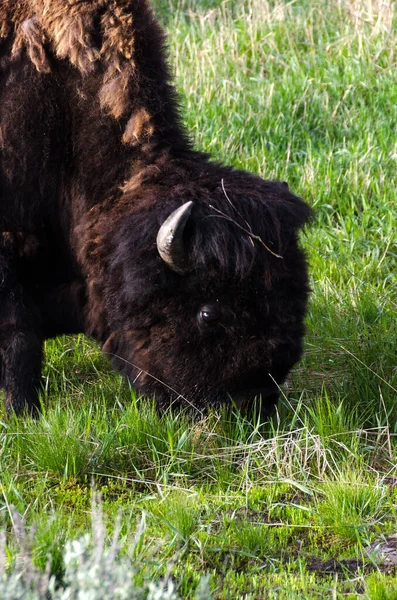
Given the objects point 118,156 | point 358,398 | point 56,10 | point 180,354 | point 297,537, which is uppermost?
point 56,10

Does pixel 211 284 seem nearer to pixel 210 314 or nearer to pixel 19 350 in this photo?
pixel 210 314

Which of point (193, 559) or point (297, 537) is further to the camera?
point (297, 537)

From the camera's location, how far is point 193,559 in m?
3.77

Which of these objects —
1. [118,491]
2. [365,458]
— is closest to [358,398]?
[365,458]

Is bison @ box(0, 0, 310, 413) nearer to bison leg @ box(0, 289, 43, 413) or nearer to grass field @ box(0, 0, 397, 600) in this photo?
bison leg @ box(0, 289, 43, 413)

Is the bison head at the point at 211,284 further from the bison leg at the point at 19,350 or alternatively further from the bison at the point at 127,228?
the bison leg at the point at 19,350

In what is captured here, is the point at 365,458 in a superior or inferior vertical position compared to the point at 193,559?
inferior

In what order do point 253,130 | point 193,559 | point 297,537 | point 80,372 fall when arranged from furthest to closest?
point 253,130, point 80,372, point 297,537, point 193,559

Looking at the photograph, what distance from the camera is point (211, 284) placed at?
4.68 meters

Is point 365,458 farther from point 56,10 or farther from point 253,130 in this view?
point 253,130

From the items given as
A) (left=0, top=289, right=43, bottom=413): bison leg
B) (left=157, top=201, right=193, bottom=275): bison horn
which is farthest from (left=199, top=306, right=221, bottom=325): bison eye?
(left=0, top=289, right=43, bottom=413): bison leg

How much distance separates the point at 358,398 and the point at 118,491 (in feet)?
5.51

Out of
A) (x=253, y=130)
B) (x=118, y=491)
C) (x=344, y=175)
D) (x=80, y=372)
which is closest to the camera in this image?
(x=118, y=491)

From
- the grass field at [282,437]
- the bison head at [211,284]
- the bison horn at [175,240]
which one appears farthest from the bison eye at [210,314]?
the grass field at [282,437]
